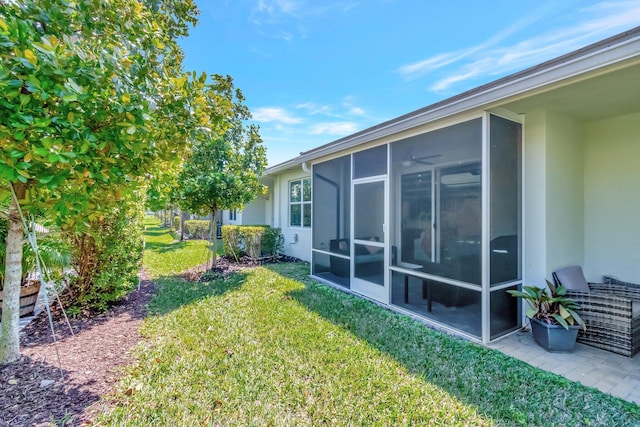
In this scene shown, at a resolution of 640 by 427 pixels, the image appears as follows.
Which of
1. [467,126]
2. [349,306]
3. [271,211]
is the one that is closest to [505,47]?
[467,126]

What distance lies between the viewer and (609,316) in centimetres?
356

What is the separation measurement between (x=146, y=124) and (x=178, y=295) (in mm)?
A: 4231

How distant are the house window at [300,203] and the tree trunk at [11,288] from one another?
715 centimetres

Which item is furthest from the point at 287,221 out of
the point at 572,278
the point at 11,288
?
the point at 572,278

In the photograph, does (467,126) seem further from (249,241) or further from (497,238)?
(249,241)

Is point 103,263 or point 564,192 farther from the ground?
point 564,192

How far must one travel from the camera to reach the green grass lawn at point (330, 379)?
240 cm

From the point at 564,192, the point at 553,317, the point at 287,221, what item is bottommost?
the point at 553,317

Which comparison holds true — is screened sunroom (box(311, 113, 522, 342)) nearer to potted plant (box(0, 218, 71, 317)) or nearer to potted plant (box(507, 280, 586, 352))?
potted plant (box(507, 280, 586, 352))

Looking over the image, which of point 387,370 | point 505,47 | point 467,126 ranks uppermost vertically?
point 505,47

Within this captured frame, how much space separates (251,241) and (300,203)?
7.06ft

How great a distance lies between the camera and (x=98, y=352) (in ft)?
11.3

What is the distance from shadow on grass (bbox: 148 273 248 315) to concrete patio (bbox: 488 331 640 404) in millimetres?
5040

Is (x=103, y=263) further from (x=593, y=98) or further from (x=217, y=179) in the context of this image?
(x=593, y=98)
